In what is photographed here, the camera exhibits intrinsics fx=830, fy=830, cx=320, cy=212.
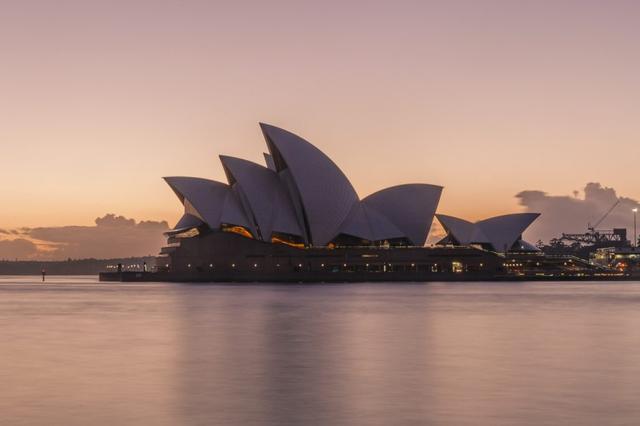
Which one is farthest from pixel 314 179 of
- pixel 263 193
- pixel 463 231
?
pixel 463 231

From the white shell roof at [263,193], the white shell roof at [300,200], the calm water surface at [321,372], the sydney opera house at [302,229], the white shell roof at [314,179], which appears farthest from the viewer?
the white shell roof at [263,193]

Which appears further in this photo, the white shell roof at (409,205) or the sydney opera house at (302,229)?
the white shell roof at (409,205)


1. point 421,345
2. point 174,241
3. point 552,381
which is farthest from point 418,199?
point 552,381

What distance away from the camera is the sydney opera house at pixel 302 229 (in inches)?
4109

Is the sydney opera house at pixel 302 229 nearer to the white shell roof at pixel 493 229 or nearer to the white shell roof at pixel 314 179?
the white shell roof at pixel 314 179

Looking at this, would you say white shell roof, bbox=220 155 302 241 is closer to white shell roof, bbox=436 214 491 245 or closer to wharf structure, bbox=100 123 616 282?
wharf structure, bbox=100 123 616 282

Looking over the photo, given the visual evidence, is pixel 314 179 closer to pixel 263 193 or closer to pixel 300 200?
pixel 300 200

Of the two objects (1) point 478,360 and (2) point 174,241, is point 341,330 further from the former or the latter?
(2) point 174,241

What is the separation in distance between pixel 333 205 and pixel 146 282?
136ft

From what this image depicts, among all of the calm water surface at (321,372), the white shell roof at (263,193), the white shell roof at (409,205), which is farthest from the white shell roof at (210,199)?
the calm water surface at (321,372)

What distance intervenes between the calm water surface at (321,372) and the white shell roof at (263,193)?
67828 millimetres

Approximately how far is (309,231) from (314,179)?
12.7m

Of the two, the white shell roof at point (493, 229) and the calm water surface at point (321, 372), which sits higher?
the white shell roof at point (493, 229)

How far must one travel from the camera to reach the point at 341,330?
32750mm
